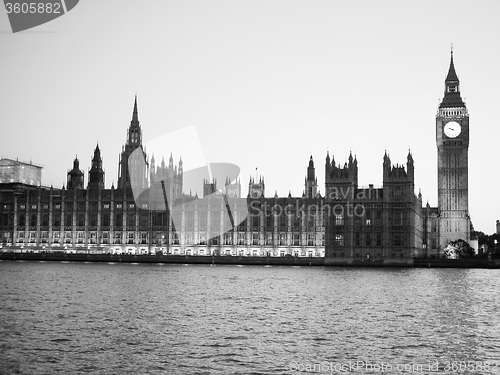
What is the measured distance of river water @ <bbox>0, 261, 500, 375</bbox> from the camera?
28.9m

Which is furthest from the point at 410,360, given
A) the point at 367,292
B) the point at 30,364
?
the point at 367,292

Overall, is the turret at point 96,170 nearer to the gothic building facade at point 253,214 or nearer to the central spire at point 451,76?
the gothic building facade at point 253,214

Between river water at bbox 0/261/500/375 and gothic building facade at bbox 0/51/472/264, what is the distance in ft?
205

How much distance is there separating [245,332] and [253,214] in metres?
104

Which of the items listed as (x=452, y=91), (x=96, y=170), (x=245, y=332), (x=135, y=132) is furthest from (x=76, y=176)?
(x=245, y=332)

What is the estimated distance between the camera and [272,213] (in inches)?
5541

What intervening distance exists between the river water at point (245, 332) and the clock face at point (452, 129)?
100 m

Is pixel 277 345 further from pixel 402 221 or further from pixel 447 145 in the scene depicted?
pixel 447 145

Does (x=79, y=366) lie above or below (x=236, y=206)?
below

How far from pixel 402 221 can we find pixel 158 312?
8670 cm

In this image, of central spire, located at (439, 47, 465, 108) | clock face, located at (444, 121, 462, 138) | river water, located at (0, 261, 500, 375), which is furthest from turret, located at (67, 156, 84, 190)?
river water, located at (0, 261, 500, 375)

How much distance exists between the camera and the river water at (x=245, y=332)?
28.9m

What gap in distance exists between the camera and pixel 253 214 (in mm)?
141875

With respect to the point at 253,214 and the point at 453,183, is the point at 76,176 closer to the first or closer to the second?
the point at 253,214
